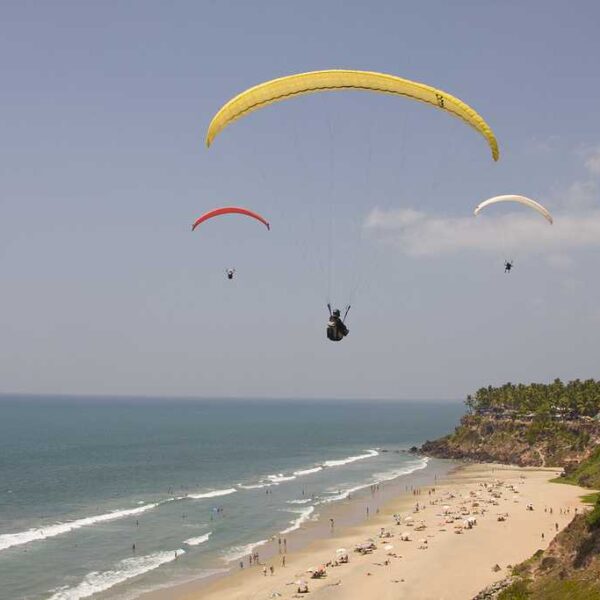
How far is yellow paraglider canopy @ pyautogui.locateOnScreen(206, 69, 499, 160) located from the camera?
1742 cm

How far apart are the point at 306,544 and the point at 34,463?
59.3m

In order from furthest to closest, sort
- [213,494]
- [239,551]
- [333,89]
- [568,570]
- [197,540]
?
[213,494] → [197,540] → [239,551] → [568,570] → [333,89]

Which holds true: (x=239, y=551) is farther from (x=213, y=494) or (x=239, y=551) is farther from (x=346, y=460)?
(x=346, y=460)

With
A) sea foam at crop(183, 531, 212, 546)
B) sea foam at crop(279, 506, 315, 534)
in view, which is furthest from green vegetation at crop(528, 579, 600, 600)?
sea foam at crop(279, 506, 315, 534)

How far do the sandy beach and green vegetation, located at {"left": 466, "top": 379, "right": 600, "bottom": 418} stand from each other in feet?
87.5

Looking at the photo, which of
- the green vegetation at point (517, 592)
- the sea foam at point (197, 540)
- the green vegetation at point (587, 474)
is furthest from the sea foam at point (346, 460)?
the green vegetation at point (517, 592)

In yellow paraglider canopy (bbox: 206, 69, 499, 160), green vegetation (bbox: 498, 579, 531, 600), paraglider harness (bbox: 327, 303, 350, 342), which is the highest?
yellow paraglider canopy (bbox: 206, 69, 499, 160)

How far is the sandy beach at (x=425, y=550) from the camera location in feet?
102

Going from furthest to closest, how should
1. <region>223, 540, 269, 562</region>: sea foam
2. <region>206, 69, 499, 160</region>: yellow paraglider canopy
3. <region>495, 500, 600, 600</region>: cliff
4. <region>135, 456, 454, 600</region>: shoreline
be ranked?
1. <region>223, 540, 269, 562</region>: sea foam
2. <region>135, 456, 454, 600</region>: shoreline
3. <region>495, 500, 600, 600</region>: cliff
4. <region>206, 69, 499, 160</region>: yellow paraglider canopy

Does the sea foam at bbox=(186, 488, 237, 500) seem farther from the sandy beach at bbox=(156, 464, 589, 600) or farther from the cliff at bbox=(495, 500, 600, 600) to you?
the cliff at bbox=(495, 500, 600, 600)

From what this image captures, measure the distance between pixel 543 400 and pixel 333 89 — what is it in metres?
80.3

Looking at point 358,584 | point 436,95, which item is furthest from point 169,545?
point 436,95

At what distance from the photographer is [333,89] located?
17656 mm

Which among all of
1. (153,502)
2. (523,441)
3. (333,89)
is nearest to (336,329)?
(333,89)
